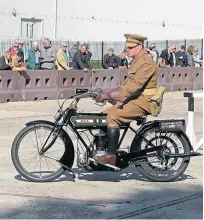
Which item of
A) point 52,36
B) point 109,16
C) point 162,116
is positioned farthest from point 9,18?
point 162,116

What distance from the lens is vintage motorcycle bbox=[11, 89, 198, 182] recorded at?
9117 millimetres

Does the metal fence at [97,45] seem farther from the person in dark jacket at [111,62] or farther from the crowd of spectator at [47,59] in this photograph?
the crowd of spectator at [47,59]

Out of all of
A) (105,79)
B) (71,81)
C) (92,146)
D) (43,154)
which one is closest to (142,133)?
(92,146)

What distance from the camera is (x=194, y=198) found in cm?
843

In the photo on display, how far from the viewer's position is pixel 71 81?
23.4m

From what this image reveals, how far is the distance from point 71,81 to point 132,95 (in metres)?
14.5

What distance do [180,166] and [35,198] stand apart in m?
2.11

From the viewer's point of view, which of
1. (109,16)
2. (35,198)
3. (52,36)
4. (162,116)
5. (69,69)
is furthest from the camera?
(109,16)

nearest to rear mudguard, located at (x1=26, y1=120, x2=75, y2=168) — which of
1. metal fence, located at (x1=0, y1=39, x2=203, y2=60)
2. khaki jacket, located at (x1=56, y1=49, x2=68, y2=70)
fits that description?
khaki jacket, located at (x1=56, y1=49, x2=68, y2=70)

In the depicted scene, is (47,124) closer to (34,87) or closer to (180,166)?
(180,166)

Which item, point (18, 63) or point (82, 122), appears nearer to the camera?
point (82, 122)

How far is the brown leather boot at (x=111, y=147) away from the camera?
900 cm

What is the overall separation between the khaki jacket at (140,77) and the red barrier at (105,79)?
595 inches

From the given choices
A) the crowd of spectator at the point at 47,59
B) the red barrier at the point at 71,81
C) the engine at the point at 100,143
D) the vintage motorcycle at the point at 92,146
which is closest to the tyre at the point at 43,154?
the vintage motorcycle at the point at 92,146
